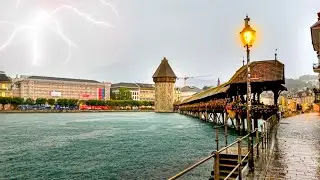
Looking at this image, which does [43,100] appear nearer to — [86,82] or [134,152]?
[86,82]

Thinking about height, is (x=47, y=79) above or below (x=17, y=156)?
above

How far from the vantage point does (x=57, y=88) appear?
575 ft

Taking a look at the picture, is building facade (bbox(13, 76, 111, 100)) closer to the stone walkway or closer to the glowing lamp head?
the stone walkway

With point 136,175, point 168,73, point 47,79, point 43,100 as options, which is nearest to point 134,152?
point 136,175

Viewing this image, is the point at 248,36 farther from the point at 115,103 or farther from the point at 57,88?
the point at 57,88

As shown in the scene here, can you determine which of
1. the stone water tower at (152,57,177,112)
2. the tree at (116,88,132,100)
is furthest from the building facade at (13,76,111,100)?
the stone water tower at (152,57,177,112)

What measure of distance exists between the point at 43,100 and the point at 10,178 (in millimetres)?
138014

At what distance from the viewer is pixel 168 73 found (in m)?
132

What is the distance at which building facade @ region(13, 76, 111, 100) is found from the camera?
164125 millimetres

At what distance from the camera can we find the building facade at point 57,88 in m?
164

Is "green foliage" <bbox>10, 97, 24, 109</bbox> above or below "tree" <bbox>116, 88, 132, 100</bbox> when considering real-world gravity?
below

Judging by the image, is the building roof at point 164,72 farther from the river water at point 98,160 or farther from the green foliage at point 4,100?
the river water at point 98,160

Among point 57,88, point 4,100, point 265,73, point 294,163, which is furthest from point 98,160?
point 57,88

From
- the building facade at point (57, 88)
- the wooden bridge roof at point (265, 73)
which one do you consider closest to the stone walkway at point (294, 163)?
the wooden bridge roof at point (265, 73)
